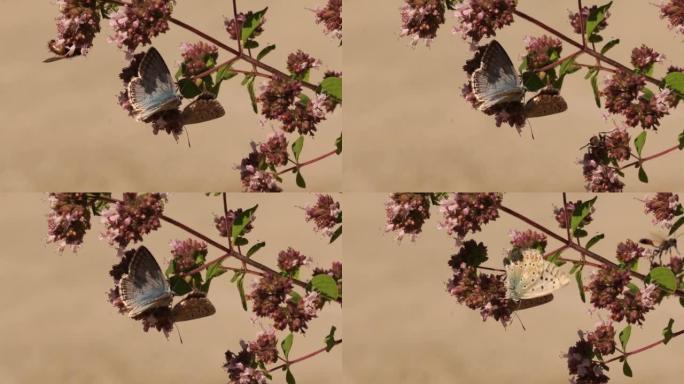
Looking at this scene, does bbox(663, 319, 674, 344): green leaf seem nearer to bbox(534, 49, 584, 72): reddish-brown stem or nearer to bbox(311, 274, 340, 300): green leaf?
bbox(534, 49, 584, 72): reddish-brown stem

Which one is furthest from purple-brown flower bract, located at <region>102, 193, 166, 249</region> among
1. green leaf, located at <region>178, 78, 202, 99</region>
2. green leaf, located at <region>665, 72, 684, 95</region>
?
green leaf, located at <region>665, 72, 684, 95</region>

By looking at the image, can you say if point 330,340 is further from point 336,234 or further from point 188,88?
point 188,88

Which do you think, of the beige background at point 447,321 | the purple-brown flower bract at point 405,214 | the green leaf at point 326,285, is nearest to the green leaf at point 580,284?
the beige background at point 447,321

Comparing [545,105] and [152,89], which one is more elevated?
[152,89]

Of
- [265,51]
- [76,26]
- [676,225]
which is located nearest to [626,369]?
[676,225]

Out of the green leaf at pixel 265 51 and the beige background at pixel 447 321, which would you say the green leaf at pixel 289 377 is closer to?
the beige background at pixel 447 321

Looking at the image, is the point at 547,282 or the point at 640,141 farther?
the point at 640,141

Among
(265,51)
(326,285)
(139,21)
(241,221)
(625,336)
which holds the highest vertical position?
(139,21)
